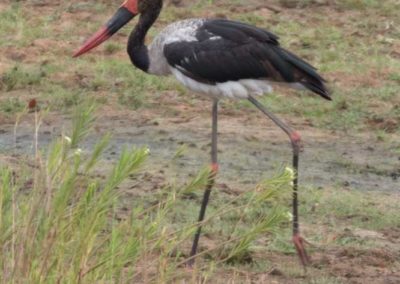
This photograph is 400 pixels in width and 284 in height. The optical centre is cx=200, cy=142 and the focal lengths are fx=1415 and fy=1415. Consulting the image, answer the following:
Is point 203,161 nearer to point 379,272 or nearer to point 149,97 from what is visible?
point 149,97

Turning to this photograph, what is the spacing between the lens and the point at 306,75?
740cm

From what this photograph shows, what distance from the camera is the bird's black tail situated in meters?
7.35

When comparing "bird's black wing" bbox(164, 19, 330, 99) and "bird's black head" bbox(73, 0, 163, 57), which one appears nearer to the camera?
"bird's black wing" bbox(164, 19, 330, 99)

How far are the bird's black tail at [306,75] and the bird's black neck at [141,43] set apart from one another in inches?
34.6

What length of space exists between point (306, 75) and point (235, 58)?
39 cm

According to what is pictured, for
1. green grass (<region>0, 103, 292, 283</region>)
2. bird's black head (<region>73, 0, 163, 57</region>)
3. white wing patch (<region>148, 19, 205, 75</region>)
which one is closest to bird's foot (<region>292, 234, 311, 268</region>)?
white wing patch (<region>148, 19, 205, 75</region>)

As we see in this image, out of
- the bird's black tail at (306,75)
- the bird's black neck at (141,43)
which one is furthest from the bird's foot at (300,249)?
the bird's black neck at (141,43)

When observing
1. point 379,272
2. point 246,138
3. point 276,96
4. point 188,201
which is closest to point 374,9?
point 276,96

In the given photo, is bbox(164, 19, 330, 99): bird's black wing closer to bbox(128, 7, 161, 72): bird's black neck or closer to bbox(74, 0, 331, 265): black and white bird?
bbox(74, 0, 331, 265): black and white bird

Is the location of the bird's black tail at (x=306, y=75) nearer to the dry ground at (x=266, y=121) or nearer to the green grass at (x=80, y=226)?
the dry ground at (x=266, y=121)

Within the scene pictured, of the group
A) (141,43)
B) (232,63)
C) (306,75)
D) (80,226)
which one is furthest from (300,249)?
(80,226)

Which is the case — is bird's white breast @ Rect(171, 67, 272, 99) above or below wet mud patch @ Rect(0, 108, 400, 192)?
above

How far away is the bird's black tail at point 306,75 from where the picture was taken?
290 inches

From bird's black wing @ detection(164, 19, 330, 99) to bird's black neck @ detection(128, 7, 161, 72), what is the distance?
15.8 inches
